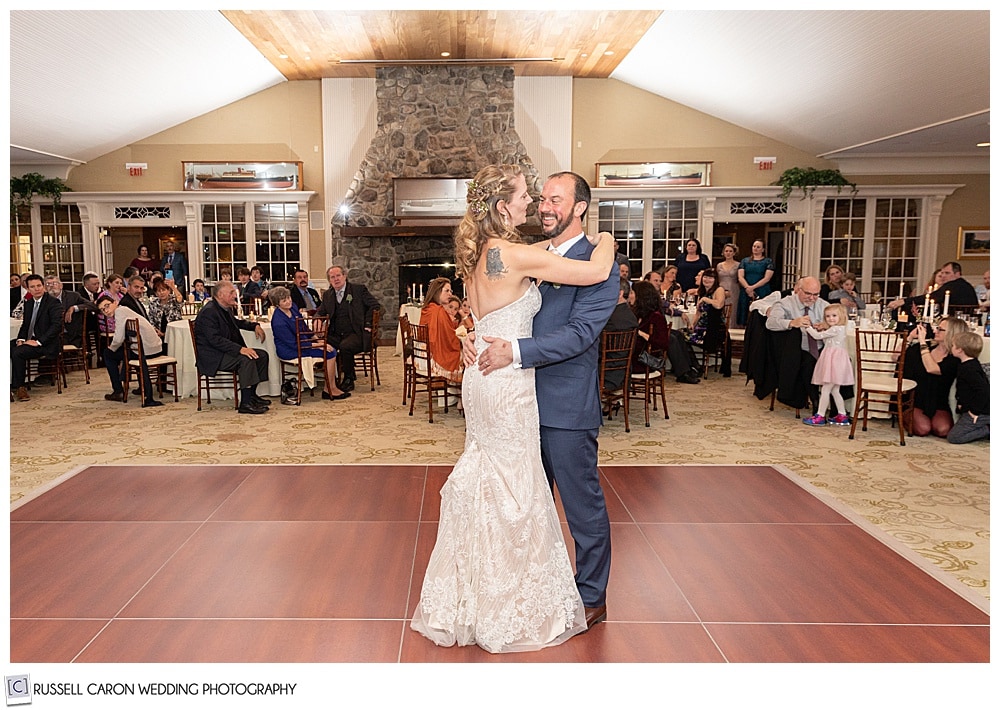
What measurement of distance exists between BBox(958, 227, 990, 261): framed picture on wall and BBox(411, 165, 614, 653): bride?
12.9 m

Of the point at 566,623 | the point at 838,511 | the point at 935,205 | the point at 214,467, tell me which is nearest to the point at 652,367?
the point at 838,511

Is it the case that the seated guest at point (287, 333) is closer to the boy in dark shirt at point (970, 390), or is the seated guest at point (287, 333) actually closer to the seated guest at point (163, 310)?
the seated guest at point (163, 310)

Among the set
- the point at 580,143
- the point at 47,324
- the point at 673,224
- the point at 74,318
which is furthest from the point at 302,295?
A: the point at 673,224

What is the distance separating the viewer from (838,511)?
4.29m

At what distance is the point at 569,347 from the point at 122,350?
625 centimetres

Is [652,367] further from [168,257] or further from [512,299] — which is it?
[168,257]

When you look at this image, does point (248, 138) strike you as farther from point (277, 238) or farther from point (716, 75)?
point (716, 75)

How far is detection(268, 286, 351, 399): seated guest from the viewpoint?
740 cm

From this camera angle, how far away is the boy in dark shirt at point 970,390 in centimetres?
573

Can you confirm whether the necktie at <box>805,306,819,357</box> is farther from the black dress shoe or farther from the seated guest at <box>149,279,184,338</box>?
the seated guest at <box>149,279,184,338</box>

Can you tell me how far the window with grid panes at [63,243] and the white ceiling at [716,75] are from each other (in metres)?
1.05

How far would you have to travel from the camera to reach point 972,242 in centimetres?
1326

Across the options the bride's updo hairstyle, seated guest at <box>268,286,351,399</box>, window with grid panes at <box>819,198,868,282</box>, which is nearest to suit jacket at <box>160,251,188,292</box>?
seated guest at <box>268,286,351,399</box>

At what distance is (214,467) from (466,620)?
3036 millimetres
